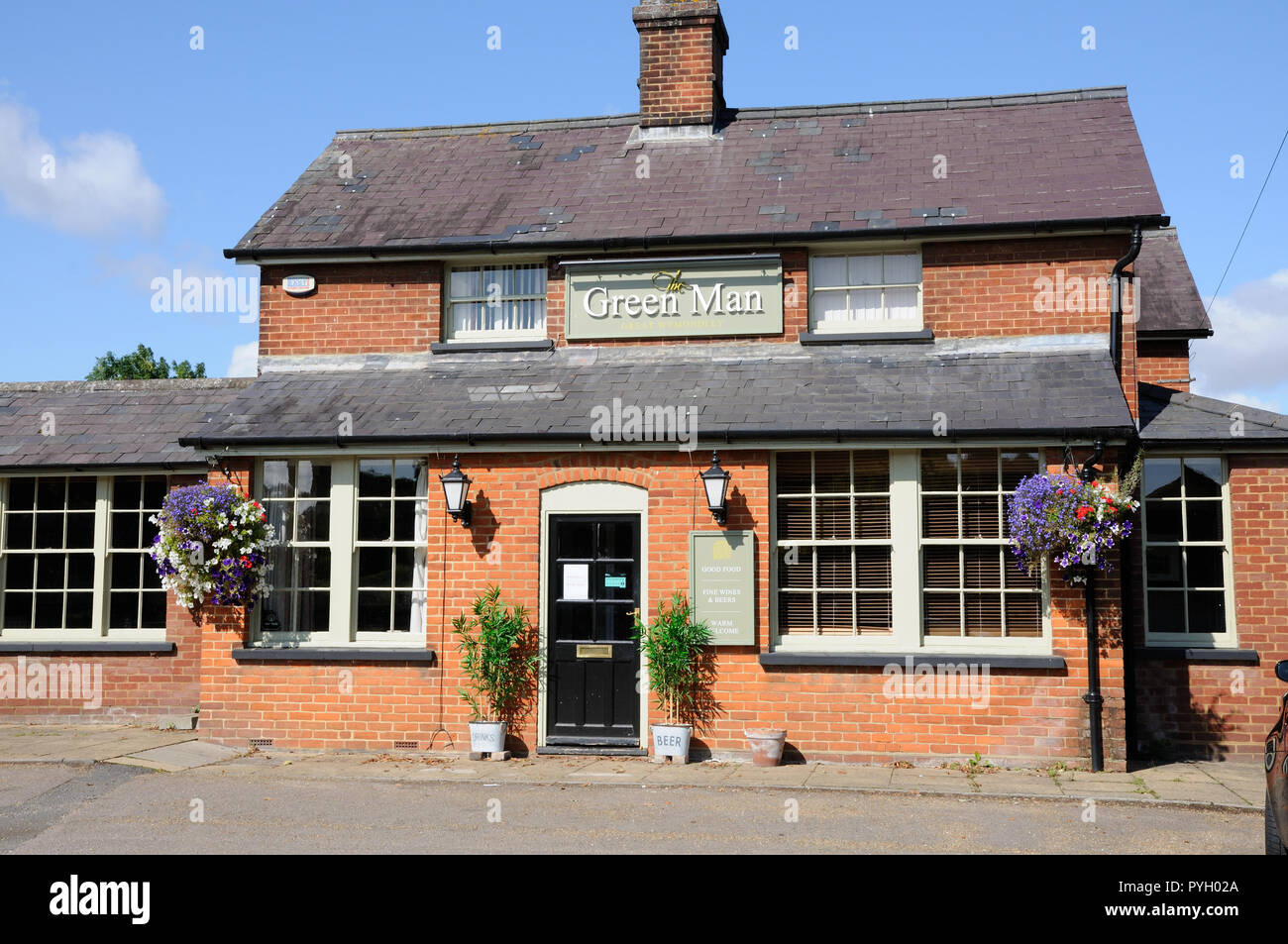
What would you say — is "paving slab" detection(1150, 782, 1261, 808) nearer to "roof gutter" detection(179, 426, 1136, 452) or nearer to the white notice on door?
"roof gutter" detection(179, 426, 1136, 452)

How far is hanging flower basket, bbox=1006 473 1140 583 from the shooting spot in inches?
391

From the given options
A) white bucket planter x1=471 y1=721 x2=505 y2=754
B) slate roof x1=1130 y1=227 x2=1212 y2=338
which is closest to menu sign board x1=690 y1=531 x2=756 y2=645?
white bucket planter x1=471 y1=721 x2=505 y2=754

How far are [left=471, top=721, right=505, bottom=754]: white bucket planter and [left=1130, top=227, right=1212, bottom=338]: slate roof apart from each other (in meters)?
11.6

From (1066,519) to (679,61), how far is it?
7.81 metres

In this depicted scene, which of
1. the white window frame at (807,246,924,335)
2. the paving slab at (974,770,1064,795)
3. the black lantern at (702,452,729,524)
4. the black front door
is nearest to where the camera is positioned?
the paving slab at (974,770,1064,795)

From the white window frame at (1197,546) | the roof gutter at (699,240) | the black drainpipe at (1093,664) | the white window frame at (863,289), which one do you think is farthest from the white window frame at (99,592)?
the white window frame at (1197,546)

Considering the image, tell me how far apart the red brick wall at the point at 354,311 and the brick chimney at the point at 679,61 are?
3879 millimetres

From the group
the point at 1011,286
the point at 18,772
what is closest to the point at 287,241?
the point at 18,772

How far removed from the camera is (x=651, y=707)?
11.0 meters

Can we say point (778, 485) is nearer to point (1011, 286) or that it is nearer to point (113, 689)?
point (1011, 286)

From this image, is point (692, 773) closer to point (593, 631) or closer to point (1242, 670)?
point (593, 631)

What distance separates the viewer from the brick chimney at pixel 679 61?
14.4 meters

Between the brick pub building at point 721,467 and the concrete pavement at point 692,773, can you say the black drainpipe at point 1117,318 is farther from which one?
the concrete pavement at point 692,773
